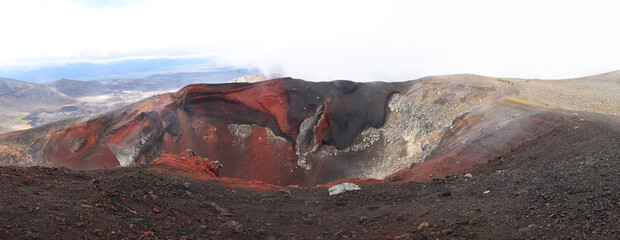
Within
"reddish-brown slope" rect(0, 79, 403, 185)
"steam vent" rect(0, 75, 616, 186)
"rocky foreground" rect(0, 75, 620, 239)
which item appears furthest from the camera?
"reddish-brown slope" rect(0, 79, 403, 185)

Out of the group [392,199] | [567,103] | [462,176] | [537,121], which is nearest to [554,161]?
[462,176]

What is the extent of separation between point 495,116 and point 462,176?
9267 mm

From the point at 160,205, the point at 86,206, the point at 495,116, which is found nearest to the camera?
the point at 86,206

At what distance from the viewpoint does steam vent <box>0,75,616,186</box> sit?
74.9ft

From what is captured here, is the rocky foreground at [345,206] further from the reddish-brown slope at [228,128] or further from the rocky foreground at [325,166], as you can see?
the reddish-brown slope at [228,128]

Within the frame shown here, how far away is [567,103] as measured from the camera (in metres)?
18.7

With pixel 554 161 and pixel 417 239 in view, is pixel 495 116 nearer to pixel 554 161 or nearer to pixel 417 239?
pixel 554 161

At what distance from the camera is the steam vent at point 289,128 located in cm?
2284

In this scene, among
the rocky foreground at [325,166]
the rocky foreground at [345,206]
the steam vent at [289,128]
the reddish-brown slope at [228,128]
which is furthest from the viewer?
the reddish-brown slope at [228,128]

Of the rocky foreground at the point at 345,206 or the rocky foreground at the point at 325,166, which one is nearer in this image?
the rocky foreground at the point at 345,206

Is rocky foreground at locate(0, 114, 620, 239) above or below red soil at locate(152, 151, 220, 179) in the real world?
above

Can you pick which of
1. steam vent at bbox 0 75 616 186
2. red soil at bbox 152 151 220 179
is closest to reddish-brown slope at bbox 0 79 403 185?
steam vent at bbox 0 75 616 186

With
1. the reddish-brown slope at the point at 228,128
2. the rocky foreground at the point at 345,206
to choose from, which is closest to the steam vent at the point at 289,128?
the reddish-brown slope at the point at 228,128

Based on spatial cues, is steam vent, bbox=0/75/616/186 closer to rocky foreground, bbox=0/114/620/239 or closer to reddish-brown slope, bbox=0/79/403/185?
reddish-brown slope, bbox=0/79/403/185
